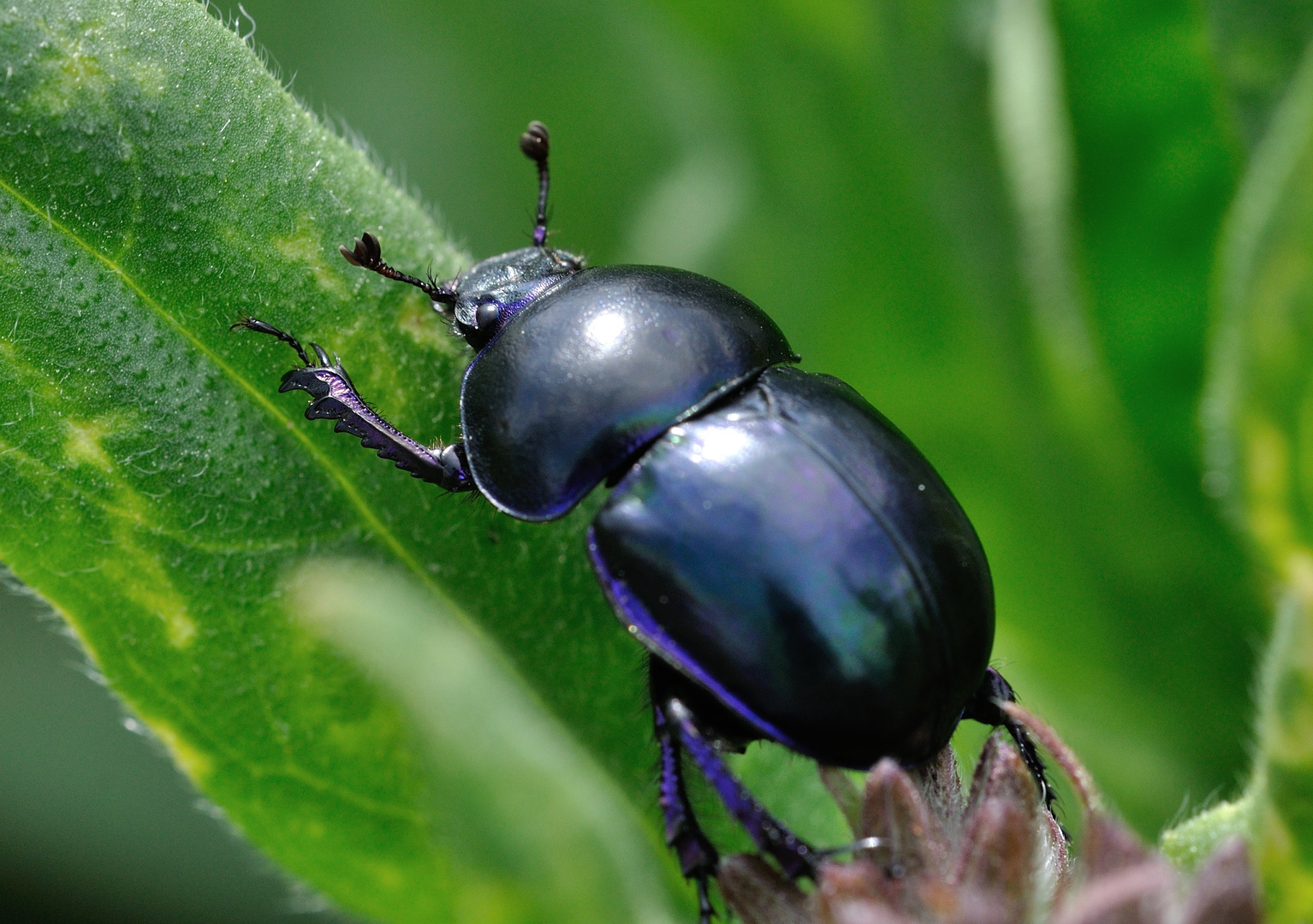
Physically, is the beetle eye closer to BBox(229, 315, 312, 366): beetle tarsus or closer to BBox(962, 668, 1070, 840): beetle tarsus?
BBox(229, 315, 312, 366): beetle tarsus

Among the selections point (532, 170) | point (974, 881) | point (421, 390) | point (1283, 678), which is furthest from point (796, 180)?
point (974, 881)

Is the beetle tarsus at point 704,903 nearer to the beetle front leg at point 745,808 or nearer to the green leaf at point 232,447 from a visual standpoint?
the beetle front leg at point 745,808

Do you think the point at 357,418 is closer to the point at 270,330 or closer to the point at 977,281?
the point at 270,330

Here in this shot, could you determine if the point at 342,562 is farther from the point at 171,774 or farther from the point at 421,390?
the point at 171,774

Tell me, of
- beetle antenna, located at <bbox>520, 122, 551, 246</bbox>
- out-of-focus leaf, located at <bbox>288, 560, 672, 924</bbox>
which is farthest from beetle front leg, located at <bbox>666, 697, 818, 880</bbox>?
beetle antenna, located at <bbox>520, 122, 551, 246</bbox>

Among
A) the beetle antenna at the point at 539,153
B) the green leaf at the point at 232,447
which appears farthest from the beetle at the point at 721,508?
the beetle antenna at the point at 539,153

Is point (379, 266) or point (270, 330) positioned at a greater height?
point (379, 266)

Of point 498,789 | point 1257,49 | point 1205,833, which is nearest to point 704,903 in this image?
point 498,789
